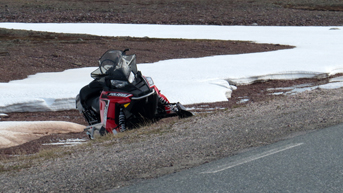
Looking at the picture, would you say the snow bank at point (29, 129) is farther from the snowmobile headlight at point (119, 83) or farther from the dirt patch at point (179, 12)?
the dirt patch at point (179, 12)

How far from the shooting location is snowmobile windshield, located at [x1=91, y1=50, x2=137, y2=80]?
9.30m

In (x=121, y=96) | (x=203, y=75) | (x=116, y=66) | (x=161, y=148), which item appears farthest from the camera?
(x=203, y=75)

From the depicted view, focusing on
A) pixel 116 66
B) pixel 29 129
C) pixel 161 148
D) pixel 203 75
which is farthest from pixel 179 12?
pixel 161 148

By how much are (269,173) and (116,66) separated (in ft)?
16.4

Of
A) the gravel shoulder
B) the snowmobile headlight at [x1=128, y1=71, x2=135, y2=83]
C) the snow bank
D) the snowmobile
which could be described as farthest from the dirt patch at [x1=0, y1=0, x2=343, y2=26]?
the gravel shoulder

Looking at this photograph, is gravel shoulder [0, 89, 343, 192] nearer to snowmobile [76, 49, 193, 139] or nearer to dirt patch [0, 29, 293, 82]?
snowmobile [76, 49, 193, 139]

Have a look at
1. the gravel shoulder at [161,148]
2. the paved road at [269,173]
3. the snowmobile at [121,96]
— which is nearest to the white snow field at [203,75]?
the snowmobile at [121,96]

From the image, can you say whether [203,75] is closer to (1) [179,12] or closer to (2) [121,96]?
(2) [121,96]

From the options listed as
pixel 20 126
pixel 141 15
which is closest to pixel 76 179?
pixel 20 126

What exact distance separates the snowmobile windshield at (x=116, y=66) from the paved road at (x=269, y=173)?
3836 millimetres

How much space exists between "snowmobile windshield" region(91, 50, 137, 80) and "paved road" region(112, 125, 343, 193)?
12.6 feet

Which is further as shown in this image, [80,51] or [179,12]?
[179,12]

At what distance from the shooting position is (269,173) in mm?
5246

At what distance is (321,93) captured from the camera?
12.2m
